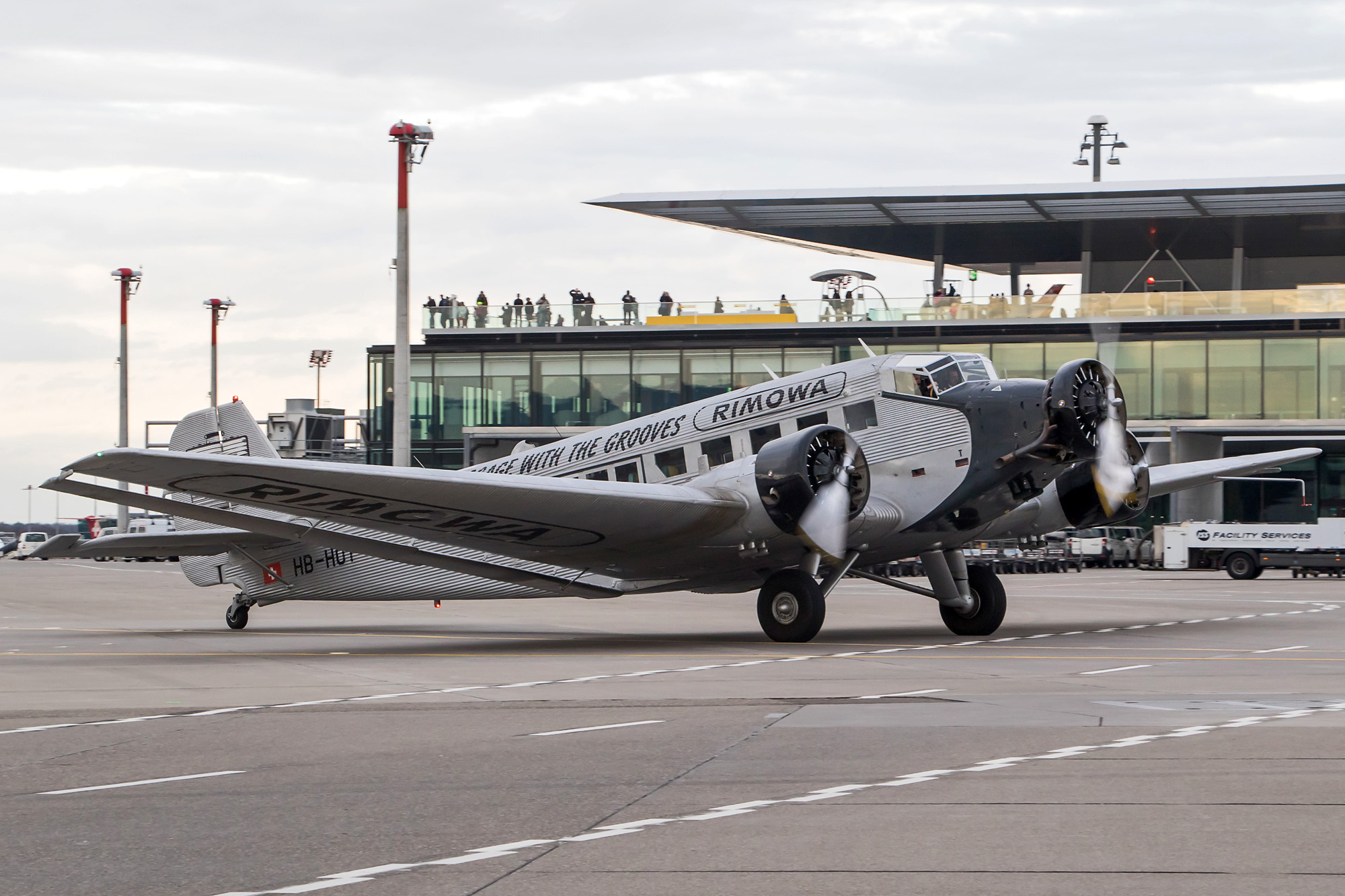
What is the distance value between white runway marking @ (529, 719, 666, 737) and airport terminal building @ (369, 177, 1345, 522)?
5098 centimetres

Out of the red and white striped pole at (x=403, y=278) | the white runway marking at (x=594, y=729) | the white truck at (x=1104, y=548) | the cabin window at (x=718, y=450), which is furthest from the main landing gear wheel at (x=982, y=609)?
the white truck at (x=1104, y=548)

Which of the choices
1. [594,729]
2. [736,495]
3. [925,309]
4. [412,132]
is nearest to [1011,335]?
[925,309]

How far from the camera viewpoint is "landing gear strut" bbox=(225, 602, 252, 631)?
25094 mm

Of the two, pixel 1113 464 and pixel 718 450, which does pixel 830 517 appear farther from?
pixel 1113 464

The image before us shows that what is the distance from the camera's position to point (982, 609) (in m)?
21.7

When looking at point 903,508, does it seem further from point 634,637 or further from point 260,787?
point 260,787

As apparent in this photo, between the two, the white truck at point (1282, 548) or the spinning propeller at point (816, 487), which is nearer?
the spinning propeller at point (816, 487)

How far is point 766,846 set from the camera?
6.74 metres

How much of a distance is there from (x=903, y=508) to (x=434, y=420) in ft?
166

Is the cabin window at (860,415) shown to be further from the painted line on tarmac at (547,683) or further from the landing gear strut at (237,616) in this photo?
the landing gear strut at (237,616)

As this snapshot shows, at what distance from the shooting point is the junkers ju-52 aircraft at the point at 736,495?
59.7 feet

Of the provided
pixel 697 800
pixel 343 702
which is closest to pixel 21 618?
pixel 343 702

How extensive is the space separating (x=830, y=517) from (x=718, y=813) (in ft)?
37.1

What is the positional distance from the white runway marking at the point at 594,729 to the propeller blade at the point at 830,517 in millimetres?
7397
